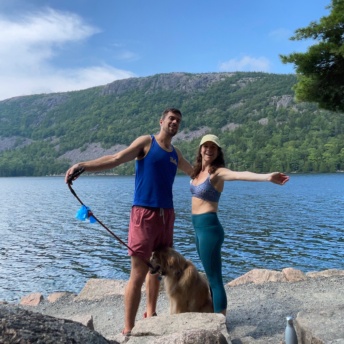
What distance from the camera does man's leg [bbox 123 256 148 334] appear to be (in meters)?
4.43

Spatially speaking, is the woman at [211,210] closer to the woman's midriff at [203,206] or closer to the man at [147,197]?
the woman's midriff at [203,206]

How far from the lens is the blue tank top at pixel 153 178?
4.43 m

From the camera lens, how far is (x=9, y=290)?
14.7 m

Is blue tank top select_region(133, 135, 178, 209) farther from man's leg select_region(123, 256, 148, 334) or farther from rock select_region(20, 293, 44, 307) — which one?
rock select_region(20, 293, 44, 307)

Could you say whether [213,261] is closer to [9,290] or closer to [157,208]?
[157,208]

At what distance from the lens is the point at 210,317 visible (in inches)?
166

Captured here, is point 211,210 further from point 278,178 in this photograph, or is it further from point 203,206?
point 278,178

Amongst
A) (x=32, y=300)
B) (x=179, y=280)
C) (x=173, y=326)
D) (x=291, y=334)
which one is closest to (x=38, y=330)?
(x=173, y=326)

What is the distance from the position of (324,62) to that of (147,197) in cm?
544

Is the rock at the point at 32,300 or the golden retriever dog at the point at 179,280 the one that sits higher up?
the golden retriever dog at the point at 179,280

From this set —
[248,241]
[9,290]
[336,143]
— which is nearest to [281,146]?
[336,143]

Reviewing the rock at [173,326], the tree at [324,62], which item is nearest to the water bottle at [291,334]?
the rock at [173,326]

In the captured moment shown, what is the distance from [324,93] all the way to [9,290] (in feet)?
41.2

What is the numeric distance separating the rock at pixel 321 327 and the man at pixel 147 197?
1652 mm
